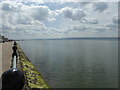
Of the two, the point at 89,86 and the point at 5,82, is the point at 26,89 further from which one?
the point at 89,86

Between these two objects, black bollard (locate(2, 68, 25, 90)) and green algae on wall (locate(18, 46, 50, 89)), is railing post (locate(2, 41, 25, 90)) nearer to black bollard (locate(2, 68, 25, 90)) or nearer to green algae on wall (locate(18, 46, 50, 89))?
black bollard (locate(2, 68, 25, 90))

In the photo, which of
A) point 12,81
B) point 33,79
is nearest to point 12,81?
point 12,81

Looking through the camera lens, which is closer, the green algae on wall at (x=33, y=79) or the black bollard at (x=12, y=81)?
the black bollard at (x=12, y=81)

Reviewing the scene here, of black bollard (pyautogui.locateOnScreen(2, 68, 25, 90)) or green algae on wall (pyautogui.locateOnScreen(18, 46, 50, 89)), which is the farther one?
green algae on wall (pyautogui.locateOnScreen(18, 46, 50, 89))

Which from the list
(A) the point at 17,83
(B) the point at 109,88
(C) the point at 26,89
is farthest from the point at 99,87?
(A) the point at 17,83

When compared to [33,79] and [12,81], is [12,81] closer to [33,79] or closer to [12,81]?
[12,81]

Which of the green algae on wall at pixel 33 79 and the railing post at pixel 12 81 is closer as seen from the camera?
the railing post at pixel 12 81

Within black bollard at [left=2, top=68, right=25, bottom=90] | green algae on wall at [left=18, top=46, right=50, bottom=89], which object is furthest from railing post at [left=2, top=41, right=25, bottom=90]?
green algae on wall at [left=18, top=46, right=50, bottom=89]

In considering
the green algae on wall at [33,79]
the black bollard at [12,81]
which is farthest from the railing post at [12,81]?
the green algae on wall at [33,79]

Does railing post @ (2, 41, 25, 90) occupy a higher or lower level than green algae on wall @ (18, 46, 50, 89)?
higher

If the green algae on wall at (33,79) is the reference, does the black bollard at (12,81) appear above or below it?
above

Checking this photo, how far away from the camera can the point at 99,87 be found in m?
18.6

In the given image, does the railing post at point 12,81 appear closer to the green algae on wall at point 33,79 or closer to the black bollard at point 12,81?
the black bollard at point 12,81

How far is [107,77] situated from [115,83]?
9.16 ft
